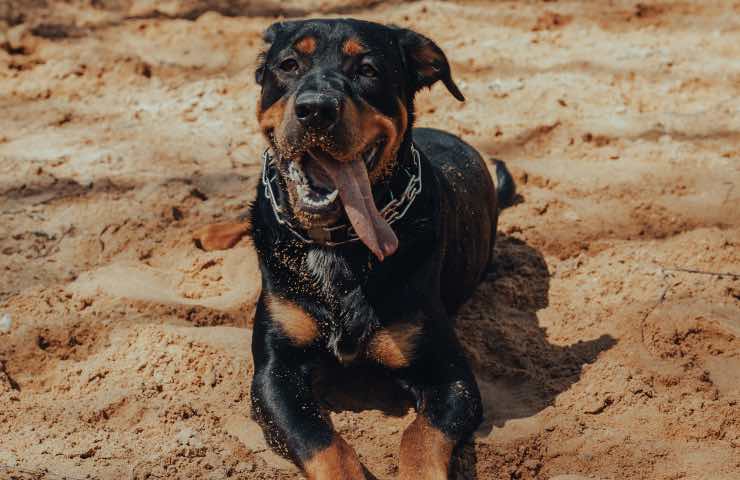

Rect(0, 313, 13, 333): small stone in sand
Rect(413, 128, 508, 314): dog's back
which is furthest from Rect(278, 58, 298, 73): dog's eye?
Rect(0, 313, 13, 333): small stone in sand

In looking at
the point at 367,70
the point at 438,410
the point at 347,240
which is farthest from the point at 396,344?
the point at 367,70

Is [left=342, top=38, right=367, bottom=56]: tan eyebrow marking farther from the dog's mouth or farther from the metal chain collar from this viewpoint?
the metal chain collar

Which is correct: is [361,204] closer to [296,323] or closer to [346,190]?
[346,190]

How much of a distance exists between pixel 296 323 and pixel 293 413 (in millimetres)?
378

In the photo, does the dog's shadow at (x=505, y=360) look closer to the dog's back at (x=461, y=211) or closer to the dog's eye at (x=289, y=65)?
the dog's back at (x=461, y=211)

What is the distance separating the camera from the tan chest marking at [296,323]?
350 centimetres

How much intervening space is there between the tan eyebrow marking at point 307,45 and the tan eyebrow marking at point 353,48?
0.41 ft

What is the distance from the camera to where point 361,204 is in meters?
3.35

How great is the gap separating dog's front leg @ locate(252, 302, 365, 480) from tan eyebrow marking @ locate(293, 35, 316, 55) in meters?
1.00

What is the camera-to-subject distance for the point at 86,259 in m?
4.41

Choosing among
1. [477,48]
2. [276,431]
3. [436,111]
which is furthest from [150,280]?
[477,48]

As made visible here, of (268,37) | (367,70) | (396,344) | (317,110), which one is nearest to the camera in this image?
(317,110)

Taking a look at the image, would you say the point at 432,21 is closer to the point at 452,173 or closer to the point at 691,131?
the point at 691,131

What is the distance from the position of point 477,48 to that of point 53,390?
4.06 m
